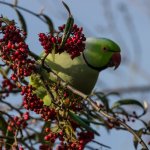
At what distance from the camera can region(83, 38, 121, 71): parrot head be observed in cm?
291

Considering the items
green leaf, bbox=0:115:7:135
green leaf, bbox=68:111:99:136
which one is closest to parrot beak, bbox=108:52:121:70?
green leaf, bbox=0:115:7:135

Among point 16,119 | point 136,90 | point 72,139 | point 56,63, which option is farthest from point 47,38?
point 136,90

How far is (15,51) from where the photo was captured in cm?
169

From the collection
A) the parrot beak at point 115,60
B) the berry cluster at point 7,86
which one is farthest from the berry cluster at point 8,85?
the parrot beak at point 115,60

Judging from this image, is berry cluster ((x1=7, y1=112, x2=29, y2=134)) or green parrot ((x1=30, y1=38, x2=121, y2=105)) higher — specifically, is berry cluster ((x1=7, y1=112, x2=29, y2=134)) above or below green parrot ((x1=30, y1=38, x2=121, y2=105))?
below

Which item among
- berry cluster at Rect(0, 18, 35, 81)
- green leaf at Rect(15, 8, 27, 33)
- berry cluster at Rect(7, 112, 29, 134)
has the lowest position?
berry cluster at Rect(7, 112, 29, 134)

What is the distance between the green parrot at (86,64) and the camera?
2.45 metres

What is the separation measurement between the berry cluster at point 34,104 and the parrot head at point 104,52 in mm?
1072

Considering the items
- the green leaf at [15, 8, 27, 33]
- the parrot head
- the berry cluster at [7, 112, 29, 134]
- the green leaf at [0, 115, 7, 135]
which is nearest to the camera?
the berry cluster at [7, 112, 29, 134]

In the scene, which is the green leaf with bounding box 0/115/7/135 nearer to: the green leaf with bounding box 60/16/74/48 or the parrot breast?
the parrot breast

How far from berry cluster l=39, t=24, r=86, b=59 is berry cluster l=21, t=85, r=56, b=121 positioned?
171 millimetres

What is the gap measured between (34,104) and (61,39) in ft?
0.83

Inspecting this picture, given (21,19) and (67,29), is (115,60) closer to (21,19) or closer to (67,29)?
(21,19)

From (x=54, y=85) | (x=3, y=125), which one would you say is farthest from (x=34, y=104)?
(x=3, y=125)
